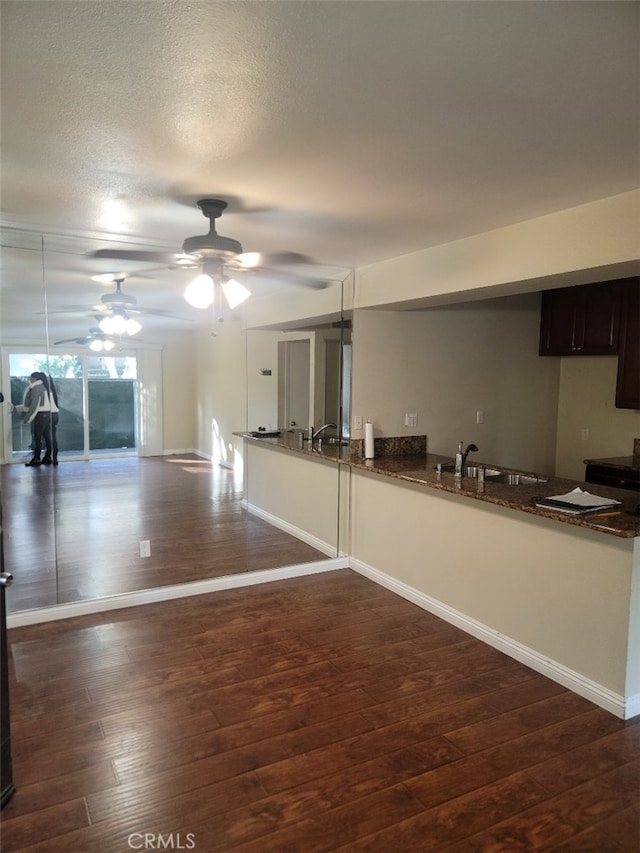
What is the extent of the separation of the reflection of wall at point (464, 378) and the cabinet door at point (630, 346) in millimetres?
856

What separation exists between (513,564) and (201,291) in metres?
2.24

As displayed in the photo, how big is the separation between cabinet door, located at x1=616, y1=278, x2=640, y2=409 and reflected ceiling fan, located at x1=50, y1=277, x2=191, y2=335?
3.80 m

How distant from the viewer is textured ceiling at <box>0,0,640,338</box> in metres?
1.31

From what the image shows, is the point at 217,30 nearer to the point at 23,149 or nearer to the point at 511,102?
the point at 511,102

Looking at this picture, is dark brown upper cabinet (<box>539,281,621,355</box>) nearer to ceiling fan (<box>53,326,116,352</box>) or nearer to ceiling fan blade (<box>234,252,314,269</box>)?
ceiling fan blade (<box>234,252,314,269</box>)

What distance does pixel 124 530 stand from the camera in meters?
4.61

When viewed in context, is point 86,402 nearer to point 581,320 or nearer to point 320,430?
point 320,430

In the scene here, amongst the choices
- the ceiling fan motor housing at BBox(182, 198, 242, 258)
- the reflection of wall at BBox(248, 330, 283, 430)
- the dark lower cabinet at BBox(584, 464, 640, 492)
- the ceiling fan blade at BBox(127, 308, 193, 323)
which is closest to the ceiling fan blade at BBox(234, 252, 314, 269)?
the reflection of wall at BBox(248, 330, 283, 430)

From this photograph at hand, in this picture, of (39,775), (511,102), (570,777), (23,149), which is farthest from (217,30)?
(570,777)

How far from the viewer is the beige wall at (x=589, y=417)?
4.53 metres

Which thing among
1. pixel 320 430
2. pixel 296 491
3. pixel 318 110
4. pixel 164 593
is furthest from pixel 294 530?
pixel 318 110

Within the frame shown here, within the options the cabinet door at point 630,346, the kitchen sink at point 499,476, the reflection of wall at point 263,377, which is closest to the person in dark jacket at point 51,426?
the reflection of wall at point 263,377

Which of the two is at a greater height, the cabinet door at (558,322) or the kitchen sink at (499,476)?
the cabinet door at (558,322)

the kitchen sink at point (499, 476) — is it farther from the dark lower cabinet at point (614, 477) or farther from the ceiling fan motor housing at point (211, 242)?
the ceiling fan motor housing at point (211, 242)
